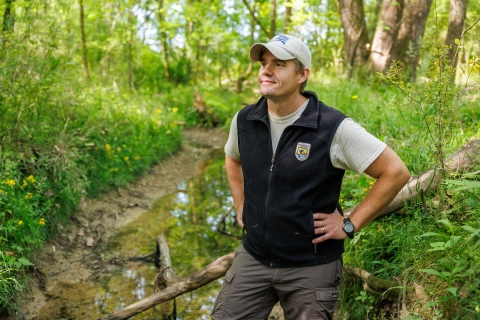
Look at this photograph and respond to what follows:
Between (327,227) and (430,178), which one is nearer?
(327,227)

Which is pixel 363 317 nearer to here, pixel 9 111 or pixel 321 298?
pixel 321 298

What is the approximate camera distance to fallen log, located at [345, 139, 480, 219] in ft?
11.6

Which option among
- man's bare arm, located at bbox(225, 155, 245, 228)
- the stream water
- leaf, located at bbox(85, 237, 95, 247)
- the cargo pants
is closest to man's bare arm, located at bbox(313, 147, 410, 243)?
the cargo pants

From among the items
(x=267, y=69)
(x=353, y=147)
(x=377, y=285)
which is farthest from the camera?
(x=377, y=285)

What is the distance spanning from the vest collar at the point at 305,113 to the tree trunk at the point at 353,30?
7.39 metres

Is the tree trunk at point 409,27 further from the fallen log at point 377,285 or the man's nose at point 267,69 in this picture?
the man's nose at point 267,69

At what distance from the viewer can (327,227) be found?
2.66 meters

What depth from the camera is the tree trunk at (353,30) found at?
32.3 feet

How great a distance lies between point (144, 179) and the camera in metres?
8.60

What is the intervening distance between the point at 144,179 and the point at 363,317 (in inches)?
230

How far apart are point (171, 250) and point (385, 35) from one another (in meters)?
6.20

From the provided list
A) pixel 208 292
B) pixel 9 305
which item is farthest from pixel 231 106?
pixel 9 305

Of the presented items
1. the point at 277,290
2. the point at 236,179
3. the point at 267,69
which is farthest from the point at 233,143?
the point at 277,290

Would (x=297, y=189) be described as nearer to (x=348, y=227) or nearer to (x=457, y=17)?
(x=348, y=227)
